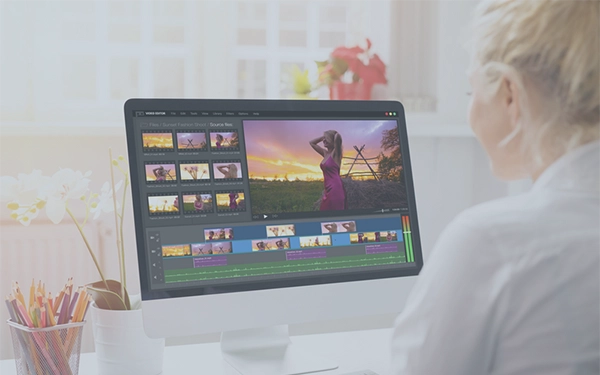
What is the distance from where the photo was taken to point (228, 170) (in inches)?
47.9

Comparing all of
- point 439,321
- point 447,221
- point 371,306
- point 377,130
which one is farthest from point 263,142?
point 447,221

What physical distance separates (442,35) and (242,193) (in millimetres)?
1525

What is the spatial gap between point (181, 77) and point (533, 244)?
1.90m

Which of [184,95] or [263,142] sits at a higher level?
[184,95]

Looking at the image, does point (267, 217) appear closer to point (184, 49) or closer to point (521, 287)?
point (521, 287)

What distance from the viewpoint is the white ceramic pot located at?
1.20 metres

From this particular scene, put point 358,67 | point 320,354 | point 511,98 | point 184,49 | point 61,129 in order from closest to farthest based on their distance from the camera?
point 511,98
point 320,354
point 61,129
point 358,67
point 184,49

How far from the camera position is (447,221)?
2539 millimetres

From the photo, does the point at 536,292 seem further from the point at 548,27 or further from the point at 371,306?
the point at 371,306

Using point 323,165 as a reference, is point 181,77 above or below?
above

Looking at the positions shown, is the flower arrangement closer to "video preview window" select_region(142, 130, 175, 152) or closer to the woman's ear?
"video preview window" select_region(142, 130, 175, 152)

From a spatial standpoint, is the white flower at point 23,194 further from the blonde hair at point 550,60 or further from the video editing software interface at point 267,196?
the blonde hair at point 550,60

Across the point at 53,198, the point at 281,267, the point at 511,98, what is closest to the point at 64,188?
the point at 53,198

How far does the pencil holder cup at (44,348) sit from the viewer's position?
1115 millimetres
